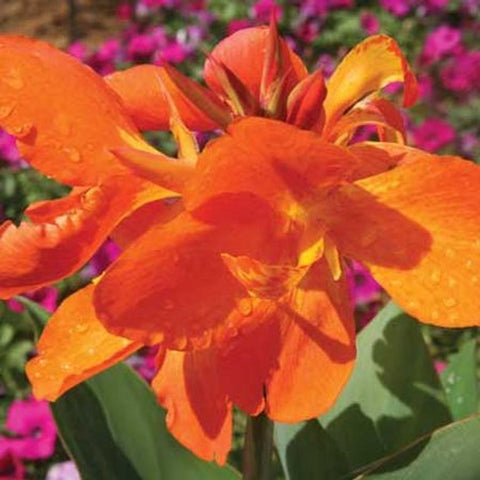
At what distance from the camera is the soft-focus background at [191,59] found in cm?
169

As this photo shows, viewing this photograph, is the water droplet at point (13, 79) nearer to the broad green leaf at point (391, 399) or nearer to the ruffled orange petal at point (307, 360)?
the ruffled orange petal at point (307, 360)

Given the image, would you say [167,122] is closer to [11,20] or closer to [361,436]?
[361,436]

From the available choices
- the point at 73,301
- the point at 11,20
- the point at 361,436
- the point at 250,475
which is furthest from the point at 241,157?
the point at 11,20

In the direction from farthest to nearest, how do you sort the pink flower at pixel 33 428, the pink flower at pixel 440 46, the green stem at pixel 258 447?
the pink flower at pixel 440 46 < the pink flower at pixel 33 428 < the green stem at pixel 258 447

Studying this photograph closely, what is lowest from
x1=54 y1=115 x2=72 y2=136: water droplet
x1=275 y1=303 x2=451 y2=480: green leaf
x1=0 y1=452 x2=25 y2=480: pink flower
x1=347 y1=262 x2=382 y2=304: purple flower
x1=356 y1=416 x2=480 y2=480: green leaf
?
x1=347 y1=262 x2=382 y2=304: purple flower

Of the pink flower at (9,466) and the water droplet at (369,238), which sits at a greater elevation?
the water droplet at (369,238)

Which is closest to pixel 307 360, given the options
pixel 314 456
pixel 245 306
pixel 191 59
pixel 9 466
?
pixel 245 306

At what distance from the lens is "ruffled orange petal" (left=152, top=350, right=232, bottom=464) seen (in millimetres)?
729

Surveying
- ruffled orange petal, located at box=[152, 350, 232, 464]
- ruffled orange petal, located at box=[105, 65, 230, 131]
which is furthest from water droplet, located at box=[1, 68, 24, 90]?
ruffled orange petal, located at box=[152, 350, 232, 464]

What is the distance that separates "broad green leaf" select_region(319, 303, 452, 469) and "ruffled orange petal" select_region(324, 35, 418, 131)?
42 centimetres

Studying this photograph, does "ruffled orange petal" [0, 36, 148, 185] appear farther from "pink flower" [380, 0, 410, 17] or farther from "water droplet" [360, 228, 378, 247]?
"pink flower" [380, 0, 410, 17]

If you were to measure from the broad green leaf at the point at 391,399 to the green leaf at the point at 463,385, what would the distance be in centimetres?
13

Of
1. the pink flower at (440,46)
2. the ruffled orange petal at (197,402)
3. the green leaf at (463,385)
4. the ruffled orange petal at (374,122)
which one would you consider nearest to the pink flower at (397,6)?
the pink flower at (440,46)

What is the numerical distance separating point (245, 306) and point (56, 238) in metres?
0.13
